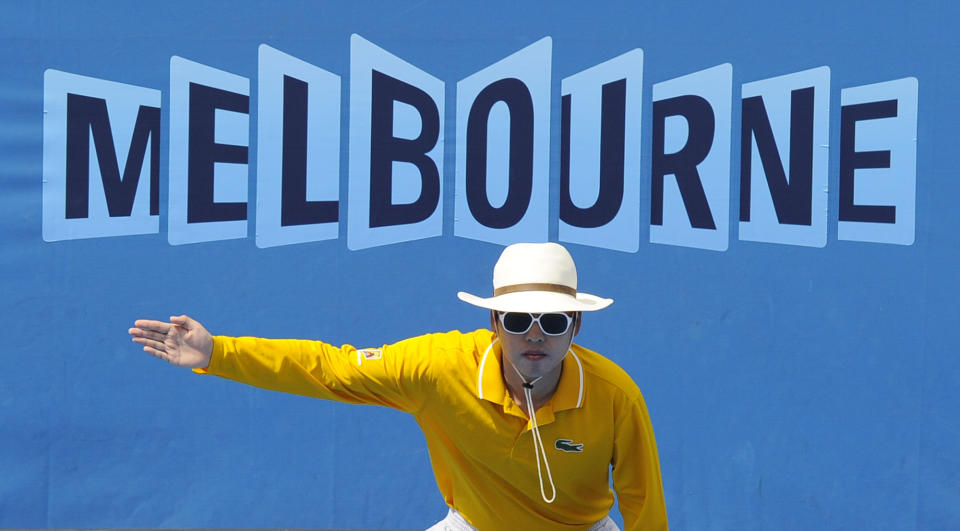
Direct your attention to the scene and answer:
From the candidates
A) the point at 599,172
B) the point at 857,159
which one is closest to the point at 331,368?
the point at 599,172

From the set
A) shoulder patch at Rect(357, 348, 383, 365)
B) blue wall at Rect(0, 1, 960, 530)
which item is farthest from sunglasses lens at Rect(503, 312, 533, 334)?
blue wall at Rect(0, 1, 960, 530)

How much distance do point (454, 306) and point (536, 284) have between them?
4.93ft

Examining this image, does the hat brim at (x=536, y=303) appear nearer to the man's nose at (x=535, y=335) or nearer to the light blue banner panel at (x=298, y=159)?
the man's nose at (x=535, y=335)

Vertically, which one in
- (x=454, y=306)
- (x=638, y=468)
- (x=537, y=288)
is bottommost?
(x=638, y=468)

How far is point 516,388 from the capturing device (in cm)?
279

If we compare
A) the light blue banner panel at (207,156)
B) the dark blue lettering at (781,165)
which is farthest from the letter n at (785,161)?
the light blue banner panel at (207,156)

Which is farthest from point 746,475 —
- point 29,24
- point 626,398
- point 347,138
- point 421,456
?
point 29,24

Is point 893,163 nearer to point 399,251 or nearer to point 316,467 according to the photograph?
point 399,251

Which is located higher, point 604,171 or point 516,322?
point 604,171

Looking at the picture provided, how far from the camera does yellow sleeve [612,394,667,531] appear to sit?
271 cm

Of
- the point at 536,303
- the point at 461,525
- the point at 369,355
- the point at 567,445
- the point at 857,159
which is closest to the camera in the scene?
the point at 536,303

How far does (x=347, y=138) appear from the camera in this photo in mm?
4141

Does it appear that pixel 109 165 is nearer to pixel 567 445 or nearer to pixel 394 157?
pixel 394 157

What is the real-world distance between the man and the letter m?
1569 mm
